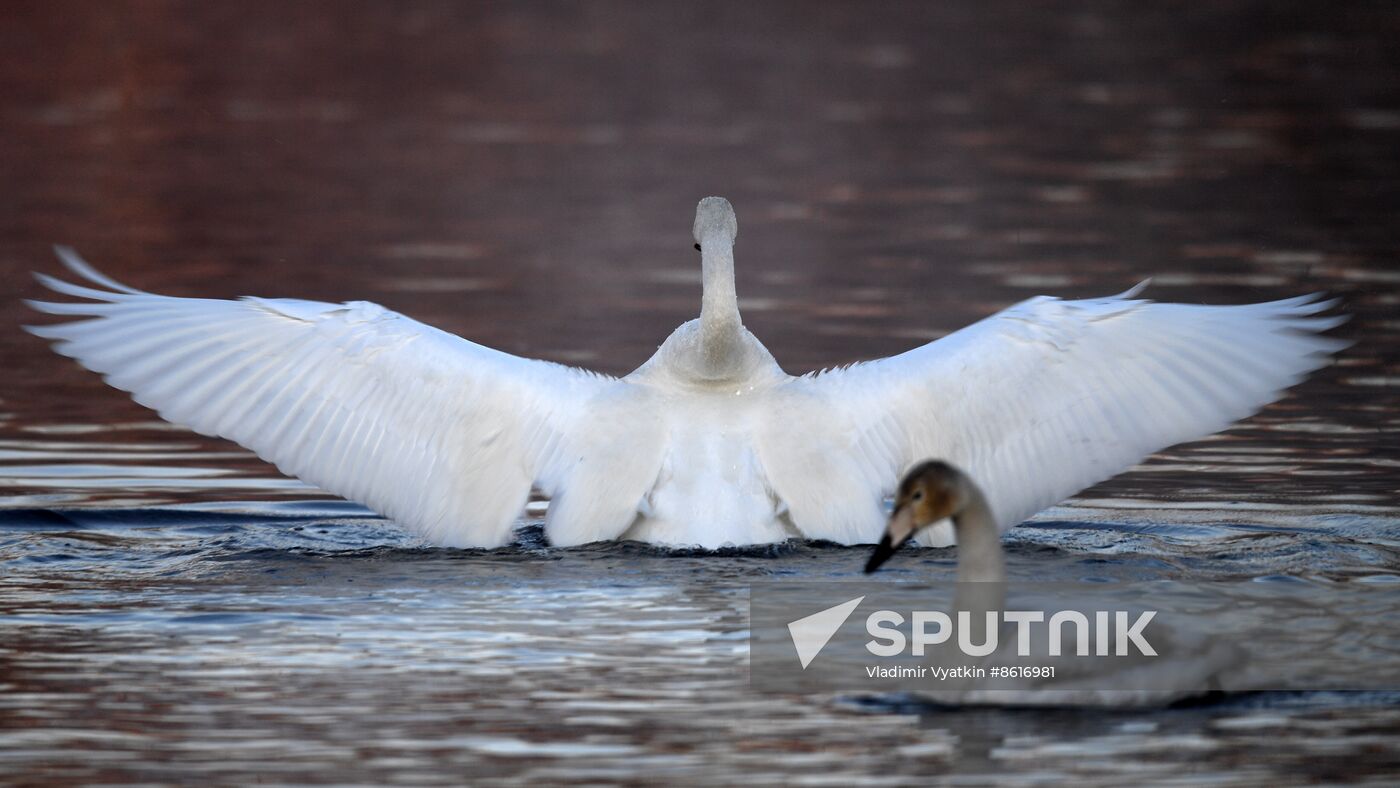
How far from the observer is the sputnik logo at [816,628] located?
26.9ft

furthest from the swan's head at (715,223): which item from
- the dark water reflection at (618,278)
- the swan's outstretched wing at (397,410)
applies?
the dark water reflection at (618,278)

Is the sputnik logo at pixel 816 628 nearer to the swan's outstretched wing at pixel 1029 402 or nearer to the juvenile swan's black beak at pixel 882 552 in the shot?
the juvenile swan's black beak at pixel 882 552

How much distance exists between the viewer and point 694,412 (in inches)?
391

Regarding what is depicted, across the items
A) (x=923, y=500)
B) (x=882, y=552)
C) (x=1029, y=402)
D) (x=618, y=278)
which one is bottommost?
A: (x=882, y=552)

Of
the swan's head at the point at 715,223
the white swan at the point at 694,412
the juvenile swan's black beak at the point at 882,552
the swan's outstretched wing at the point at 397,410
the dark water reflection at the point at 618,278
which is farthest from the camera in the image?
the swan's head at the point at 715,223

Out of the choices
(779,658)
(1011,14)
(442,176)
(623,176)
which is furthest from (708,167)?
(779,658)

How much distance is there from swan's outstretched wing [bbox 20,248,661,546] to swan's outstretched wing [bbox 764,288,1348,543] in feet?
2.44

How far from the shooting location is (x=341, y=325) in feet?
33.6

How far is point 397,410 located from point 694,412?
4.07 ft

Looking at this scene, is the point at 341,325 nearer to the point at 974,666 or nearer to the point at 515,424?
the point at 515,424

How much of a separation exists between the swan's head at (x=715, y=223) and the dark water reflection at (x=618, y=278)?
5.37 feet

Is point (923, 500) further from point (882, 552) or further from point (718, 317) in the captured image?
point (718, 317)

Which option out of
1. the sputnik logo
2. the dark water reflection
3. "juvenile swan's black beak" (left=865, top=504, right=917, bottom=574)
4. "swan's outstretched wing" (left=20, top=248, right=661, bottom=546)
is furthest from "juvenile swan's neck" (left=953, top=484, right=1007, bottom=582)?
"swan's outstretched wing" (left=20, top=248, right=661, bottom=546)

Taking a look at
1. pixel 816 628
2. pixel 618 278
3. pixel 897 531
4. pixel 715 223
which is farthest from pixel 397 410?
pixel 618 278
